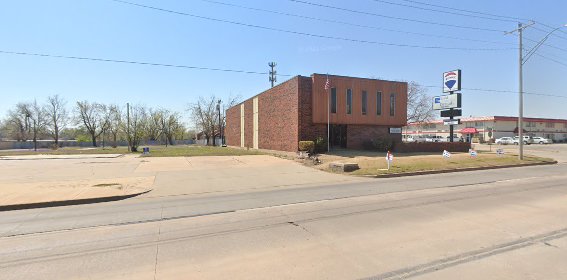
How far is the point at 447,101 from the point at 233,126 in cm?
3264

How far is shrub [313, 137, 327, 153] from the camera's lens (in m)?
26.2

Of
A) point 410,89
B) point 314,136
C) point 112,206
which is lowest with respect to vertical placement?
point 112,206

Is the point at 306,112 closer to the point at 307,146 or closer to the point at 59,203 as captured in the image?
the point at 307,146

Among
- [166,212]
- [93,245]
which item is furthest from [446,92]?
[93,245]

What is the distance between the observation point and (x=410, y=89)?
57.2m

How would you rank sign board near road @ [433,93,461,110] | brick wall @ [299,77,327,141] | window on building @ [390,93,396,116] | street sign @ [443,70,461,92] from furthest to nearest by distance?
1. sign board near road @ [433,93,461,110]
2. street sign @ [443,70,461,92]
3. window on building @ [390,93,396,116]
4. brick wall @ [299,77,327,141]

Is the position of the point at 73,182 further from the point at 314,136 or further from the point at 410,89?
the point at 410,89

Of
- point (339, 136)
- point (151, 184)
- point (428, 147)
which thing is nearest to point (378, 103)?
point (339, 136)

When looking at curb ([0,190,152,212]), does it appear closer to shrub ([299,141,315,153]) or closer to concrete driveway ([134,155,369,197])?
concrete driveway ([134,155,369,197])

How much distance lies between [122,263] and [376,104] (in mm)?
28151

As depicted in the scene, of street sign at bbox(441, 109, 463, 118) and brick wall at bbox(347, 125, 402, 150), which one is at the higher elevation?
street sign at bbox(441, 109, 463, 118)

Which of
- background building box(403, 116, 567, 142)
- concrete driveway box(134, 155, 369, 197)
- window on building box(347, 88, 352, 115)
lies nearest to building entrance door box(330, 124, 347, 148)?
window on building box(347, 88, 352, 115)

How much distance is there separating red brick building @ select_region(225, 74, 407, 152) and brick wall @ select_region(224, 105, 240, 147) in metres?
16.4

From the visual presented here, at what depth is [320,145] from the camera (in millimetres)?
26328
